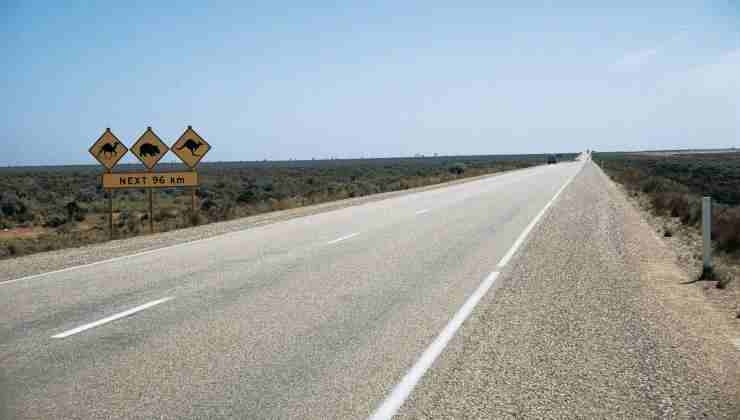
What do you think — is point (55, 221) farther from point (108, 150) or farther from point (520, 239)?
point (520, 239)

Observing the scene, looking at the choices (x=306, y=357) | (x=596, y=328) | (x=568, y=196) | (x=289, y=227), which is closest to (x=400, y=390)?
(x=306, y=357)

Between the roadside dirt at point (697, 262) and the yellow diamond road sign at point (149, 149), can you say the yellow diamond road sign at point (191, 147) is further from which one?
the roadside dirt at point (697, 262)

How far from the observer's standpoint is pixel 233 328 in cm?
736

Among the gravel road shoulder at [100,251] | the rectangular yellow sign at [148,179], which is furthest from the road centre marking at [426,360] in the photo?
the rectangular yellow sign at [148,179]

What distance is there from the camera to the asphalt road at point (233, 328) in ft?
17.2

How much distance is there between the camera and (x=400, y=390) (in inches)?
210

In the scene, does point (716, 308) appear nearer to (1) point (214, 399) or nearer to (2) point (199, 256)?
(1) point (214, 399)

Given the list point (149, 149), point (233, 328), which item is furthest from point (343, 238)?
point (233, 328)

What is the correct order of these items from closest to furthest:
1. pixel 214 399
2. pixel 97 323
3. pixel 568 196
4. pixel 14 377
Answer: pixel 214 399 < pixel 14 377 < pixel 97 323 < pixel 568 196

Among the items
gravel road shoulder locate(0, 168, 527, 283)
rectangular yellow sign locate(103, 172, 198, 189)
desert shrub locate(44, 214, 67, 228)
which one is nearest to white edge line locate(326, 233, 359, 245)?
gravel road shoulder locate(0, 168, 527, 283)

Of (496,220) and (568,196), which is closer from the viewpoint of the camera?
(496,220)

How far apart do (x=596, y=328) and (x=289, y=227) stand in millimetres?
12838

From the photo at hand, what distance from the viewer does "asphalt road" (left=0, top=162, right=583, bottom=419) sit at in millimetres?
5234

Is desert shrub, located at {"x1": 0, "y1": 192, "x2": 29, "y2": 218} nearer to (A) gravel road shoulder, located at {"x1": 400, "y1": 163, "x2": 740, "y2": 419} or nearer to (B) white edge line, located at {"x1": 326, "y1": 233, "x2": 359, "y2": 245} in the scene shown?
(B) white edge line, located at {"x1": 326, "y1": 233, "x2": 359, "y2": 245}
